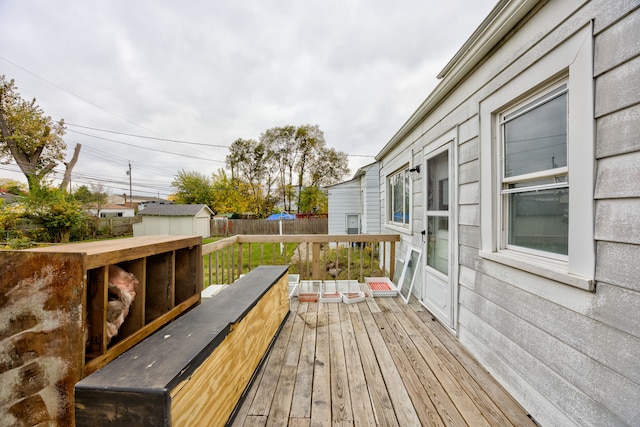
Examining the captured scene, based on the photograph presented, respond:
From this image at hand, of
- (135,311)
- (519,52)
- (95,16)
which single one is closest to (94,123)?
(95,16)

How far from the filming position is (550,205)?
145 centimetres

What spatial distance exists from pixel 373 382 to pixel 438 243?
5.57 ft

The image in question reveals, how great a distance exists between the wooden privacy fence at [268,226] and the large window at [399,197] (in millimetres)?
9474

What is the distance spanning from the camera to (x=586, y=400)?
1142 mm

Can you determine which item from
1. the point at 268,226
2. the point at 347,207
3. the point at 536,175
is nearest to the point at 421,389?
the point at 536,175

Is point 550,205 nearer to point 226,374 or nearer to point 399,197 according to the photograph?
point 226,374

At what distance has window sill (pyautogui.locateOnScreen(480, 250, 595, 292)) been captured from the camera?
116 cm

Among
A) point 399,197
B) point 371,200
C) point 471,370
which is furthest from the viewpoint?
point 371,200

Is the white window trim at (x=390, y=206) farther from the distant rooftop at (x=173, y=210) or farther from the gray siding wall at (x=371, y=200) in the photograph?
the distant rooftop at (x=173, y=210)

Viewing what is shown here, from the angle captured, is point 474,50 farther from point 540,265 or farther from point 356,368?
point 356,368

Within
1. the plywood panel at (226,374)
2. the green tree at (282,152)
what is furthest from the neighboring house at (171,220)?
the plywood panel at (226,374)

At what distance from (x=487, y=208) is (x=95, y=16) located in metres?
5.98

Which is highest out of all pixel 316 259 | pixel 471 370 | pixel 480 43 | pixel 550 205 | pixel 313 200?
pixel 480 43

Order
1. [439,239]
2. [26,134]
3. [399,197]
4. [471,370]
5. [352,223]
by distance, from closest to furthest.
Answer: [471,370] < [439,239] < [399,197] < [352,223] < [26,134]
